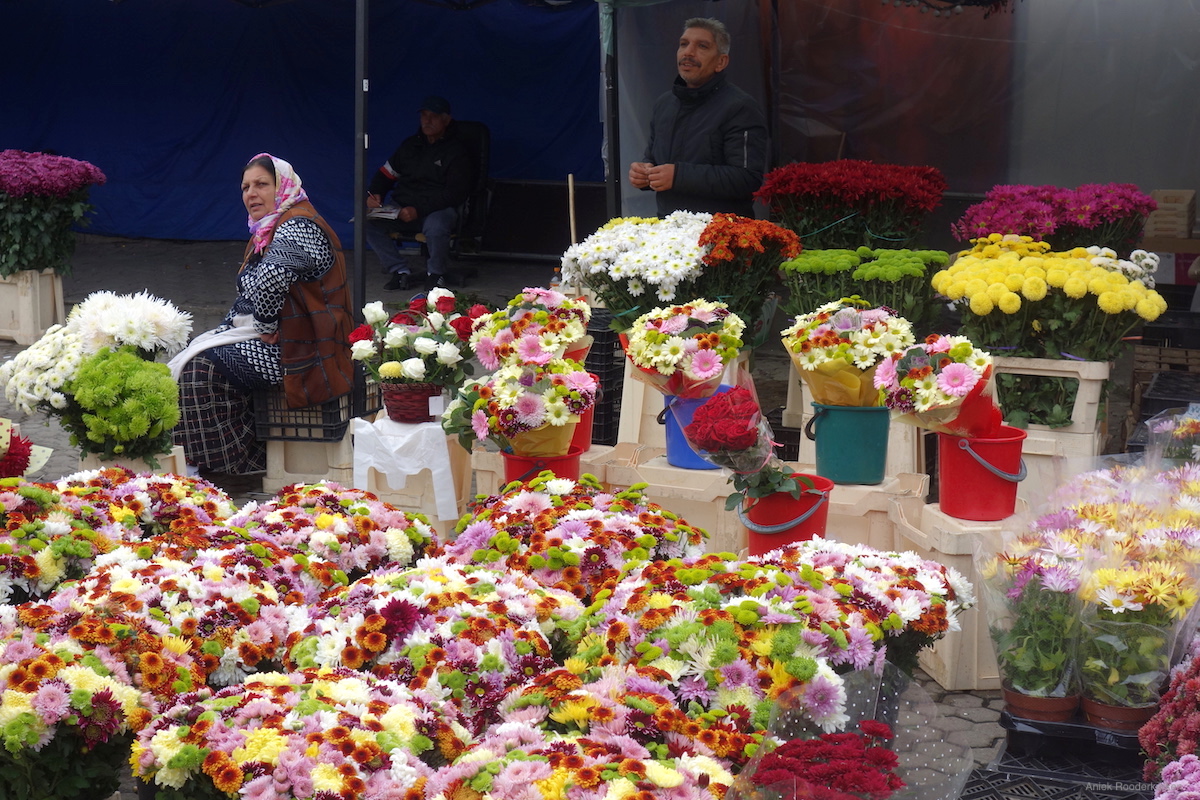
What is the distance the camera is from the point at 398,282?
32.1 ft

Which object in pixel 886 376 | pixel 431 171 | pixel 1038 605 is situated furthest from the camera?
pixel 431 171

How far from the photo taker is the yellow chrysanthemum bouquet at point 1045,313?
4.20 meters

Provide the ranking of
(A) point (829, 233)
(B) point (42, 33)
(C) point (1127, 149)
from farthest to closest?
1. (B) point (42, 33)
2. (C) point (1127, 149)
3. (A) point (829, 233)

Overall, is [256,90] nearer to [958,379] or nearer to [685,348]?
[685,348]

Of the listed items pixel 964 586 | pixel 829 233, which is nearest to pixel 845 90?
pixel 829 233

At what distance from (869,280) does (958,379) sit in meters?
1.54

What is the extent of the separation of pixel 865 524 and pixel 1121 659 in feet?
3.87

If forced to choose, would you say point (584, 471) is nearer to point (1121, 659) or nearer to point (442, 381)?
point (442, 381)

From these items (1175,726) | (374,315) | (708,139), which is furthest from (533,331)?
(1175,726)

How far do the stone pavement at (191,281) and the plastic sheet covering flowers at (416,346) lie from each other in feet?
5.99

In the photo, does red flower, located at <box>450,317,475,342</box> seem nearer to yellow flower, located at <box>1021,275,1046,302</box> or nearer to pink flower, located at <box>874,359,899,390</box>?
pink flower, located at <box>874,359,899,390</box>

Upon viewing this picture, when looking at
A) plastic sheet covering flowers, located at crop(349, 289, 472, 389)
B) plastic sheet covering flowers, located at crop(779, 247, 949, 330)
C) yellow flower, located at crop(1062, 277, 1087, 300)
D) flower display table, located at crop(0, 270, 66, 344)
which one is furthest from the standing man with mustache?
flower display table, located at crop(0, 270, 66, 344)

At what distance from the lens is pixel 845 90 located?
824cm

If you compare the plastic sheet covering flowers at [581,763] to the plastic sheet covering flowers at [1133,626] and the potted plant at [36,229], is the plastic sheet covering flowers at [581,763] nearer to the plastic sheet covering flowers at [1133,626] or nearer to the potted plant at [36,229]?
the plastic sheet covering flowers at [1133,626]
